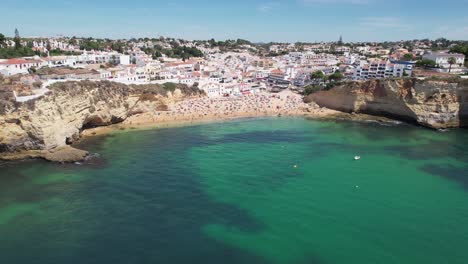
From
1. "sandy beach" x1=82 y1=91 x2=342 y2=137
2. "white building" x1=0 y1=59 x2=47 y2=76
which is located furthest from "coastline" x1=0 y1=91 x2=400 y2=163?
"white building" x1=0 y1=59 x2=47 y2=76

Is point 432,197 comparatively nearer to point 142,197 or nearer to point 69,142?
point 142,197

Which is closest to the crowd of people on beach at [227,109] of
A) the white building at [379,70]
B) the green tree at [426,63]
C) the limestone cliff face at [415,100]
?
the limestone cliff face at [415,100]

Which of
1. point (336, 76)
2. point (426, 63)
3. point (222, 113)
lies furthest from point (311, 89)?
point (426, 63)

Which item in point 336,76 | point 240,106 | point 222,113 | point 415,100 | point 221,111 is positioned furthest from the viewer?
point 336,76

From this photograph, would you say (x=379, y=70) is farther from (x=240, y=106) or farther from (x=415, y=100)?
(x=240, y=106)

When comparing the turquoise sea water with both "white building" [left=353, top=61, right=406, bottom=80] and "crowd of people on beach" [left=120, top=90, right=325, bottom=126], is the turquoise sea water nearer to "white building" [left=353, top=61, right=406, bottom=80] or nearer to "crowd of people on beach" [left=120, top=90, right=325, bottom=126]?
"crowd of people on beach" [left=120, top=90, right=325, bottom=126]

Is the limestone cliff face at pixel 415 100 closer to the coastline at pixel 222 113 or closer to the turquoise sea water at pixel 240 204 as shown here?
the coastline at pixel 222 113
